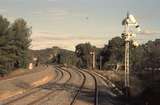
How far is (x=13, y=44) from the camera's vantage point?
259 ft

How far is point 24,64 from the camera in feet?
282

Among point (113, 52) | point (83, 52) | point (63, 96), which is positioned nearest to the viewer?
point (63, 96)

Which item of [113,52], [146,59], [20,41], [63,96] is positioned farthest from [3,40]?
[113,52]

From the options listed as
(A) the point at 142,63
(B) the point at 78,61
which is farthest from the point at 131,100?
(B) the point at 78,61

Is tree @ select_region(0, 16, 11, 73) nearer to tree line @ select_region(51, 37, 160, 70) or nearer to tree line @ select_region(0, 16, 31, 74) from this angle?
tree line @ select_region(0, 16, 31, 74)

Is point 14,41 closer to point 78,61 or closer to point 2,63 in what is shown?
point 2,63

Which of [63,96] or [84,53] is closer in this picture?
[63,96]

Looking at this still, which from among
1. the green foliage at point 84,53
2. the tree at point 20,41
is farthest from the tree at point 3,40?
the green foliage at point 84,53

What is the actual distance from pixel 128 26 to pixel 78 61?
125 m

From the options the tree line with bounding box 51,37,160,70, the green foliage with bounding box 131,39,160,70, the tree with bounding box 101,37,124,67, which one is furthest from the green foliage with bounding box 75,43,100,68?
the green foliage with bounding box 131,39,160,70

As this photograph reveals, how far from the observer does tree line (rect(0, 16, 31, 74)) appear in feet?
227

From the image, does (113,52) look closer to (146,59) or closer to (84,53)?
(146,59)

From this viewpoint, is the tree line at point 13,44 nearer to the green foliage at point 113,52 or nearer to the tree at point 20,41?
the tree at point 20,41

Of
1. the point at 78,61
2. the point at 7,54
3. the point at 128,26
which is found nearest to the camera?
the point at 128,26
